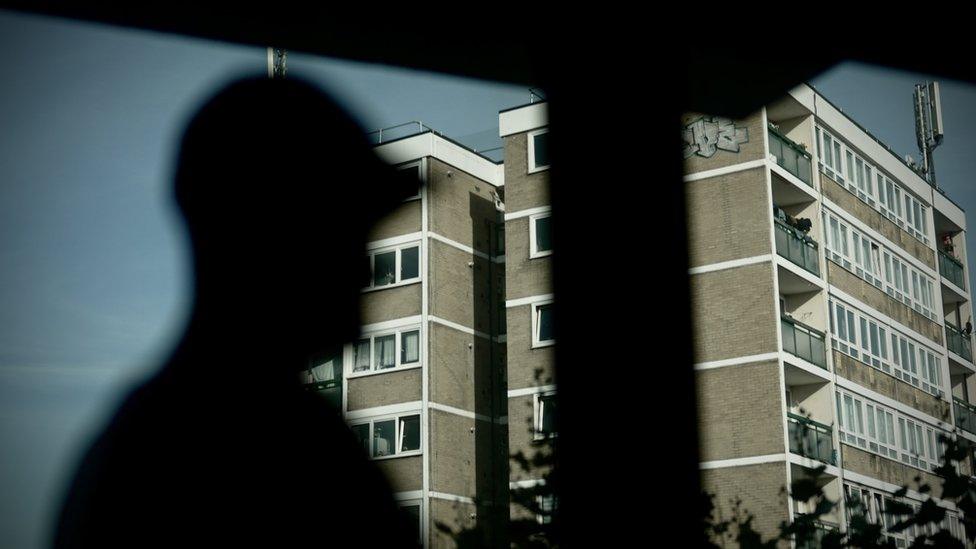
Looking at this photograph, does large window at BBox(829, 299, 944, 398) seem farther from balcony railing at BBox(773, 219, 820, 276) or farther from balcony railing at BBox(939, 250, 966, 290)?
balcony railing at BBox(939, 250, 966, 290)

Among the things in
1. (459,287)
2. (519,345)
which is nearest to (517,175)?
(459,287)

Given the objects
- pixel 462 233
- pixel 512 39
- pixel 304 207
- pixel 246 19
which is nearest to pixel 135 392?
pixel 304 207

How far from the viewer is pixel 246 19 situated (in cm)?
162

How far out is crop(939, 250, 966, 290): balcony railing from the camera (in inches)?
974

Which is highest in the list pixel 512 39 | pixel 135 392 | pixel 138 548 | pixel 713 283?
pixel 713 283

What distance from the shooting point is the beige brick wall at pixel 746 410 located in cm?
1827

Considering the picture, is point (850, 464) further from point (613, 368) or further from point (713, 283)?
point (613, 368)

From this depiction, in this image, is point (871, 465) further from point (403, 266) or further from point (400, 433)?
point (403, 266)

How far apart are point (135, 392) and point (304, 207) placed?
0.40 metres

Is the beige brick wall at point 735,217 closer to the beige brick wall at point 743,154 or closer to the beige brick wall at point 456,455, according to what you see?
the beige brick wall at point 743,154

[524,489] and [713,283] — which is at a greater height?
[713,283]

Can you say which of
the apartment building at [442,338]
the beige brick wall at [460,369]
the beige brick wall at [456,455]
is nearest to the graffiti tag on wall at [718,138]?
the apartment building at [442,338]

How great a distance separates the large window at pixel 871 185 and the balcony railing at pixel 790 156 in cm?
54

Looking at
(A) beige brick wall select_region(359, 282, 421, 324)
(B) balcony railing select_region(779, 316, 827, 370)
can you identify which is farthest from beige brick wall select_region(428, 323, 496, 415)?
(B) balcony railing select_region(779, 316, 827, 370)
